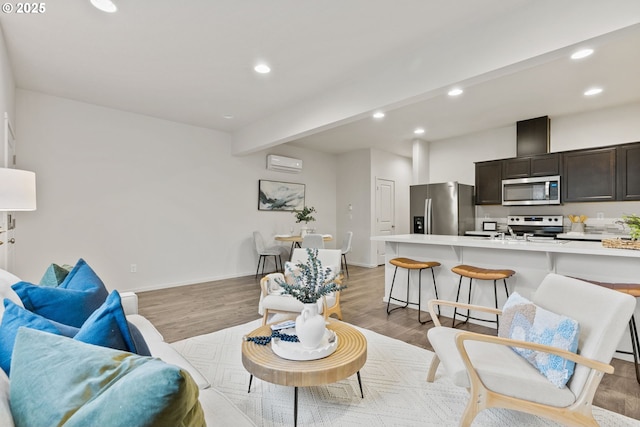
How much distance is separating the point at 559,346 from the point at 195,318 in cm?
329

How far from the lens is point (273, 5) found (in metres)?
2.26

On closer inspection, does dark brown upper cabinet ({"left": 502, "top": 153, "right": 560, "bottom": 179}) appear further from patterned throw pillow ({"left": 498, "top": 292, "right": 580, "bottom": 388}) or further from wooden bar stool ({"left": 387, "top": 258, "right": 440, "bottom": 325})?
patterned throw pillow ({"left": 498, "top": 292, "right": 580, "bottom": 388})

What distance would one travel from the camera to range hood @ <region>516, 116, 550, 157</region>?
192 inches

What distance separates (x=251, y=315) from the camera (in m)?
3.57

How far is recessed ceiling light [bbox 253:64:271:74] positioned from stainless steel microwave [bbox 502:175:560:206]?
13.9 ft

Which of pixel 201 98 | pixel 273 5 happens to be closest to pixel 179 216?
pixel 201 98

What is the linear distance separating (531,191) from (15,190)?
604 centimetres

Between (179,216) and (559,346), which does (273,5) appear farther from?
(179,216)

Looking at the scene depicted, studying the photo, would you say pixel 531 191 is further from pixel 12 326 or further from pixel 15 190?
pixel 15 190

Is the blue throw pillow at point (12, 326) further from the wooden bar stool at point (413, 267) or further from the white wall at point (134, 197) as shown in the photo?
the white wall at point (134, 197)

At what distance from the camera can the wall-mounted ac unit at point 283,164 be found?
6.00m

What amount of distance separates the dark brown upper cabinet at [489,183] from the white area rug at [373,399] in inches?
149

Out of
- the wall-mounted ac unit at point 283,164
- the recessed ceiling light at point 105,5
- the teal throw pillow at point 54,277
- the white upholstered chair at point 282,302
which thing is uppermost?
the recessed ceiling light at point 105,5

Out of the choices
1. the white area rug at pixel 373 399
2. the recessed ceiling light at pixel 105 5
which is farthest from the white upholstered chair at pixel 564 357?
the recessed ceiling light at pixel 105 5
